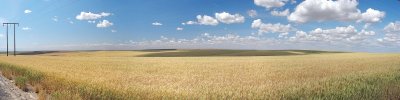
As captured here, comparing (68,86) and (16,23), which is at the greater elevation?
(16,23)

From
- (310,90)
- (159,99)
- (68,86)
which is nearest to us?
(159,99)

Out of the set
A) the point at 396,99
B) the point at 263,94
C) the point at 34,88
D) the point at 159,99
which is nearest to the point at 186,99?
the point at 159,99

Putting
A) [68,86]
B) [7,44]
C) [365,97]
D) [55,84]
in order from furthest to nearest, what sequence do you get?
1. [7,44]
2. [55,84]
3. [68,86]
4. [365,97]

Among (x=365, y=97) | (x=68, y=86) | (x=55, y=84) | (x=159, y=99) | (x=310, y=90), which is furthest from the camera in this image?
(x=55, y=84)

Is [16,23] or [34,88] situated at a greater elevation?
[16,23]

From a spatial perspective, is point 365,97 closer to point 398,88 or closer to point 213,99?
point 398,88

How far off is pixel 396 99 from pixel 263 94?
137 inches

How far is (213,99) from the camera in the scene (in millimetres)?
10625

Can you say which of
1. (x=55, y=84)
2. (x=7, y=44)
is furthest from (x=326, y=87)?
(x=7, y=44)

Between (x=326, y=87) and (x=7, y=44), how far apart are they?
75645mm

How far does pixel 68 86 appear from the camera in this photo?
13.4 meters

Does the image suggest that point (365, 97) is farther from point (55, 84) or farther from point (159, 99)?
point (55, 84)

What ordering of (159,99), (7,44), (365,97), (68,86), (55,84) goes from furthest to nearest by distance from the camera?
1. (7,44)
2. (55,84)
3. (68,86)
4. (365,97)
5. (159,99)

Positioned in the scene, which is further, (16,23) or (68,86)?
(16,23)
